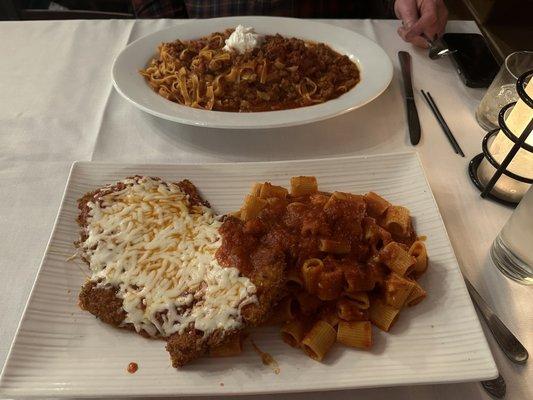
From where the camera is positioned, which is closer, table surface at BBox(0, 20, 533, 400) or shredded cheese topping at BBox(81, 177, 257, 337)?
shredded cheese topping at BBox(81, 177, 257, 337)

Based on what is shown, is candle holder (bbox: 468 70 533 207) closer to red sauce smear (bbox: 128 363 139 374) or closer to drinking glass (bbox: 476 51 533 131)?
drinking glass (bbox: 476 51 533 131)

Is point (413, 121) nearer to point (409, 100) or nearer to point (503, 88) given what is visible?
point (409, 100)

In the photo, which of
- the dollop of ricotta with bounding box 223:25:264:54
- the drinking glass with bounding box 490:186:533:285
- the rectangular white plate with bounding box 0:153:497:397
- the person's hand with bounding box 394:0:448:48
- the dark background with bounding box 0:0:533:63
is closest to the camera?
the rectangular white plate with bounding box 0:153:497:397

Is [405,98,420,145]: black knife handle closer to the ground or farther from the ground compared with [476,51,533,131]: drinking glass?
closer to the ground

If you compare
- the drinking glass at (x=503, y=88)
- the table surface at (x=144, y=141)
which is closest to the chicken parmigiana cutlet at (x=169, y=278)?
the table surface at (x=144, y=141)

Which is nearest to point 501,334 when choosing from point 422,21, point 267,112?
point 267,112

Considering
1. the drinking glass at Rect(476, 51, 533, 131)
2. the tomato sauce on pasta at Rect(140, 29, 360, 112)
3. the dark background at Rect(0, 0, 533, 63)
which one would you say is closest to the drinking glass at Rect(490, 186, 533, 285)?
the drinking glass at Rect(476, 51, 533, 131)

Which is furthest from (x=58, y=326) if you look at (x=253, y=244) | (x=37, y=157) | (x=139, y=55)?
(x=139, y=55)
